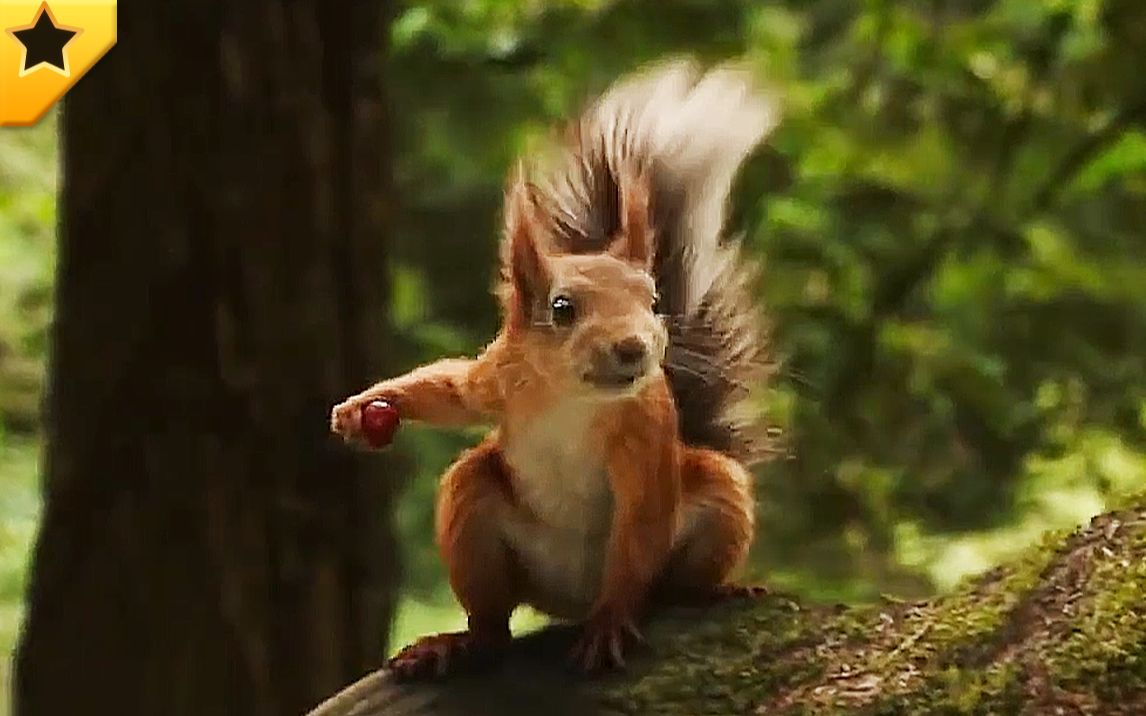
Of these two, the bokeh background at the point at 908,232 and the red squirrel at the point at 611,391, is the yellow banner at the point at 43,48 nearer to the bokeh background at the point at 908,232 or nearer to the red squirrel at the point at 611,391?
the bokeh background at the point at 908,232

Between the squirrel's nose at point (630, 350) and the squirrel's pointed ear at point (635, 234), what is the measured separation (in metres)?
0.08

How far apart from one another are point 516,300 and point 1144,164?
Answer: 0.86 metres

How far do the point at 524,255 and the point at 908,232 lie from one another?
784 mm

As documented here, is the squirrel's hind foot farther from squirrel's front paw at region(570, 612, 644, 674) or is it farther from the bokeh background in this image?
the bokeh background

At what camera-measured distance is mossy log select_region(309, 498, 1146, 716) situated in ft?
2.14

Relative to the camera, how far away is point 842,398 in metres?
1.37

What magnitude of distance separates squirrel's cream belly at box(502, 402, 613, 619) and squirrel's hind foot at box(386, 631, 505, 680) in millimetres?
51

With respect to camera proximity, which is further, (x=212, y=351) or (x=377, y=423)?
(x=212, y=351)

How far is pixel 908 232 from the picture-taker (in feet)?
4.69

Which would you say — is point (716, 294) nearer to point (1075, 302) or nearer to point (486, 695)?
point (486, 695)

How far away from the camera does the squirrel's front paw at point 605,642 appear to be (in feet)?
2.43

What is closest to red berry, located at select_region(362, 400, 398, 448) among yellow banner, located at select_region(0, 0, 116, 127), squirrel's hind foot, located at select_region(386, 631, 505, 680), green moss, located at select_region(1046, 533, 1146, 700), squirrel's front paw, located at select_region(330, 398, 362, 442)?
squirrel's front paw, located at select_region(330, 398, 362, 442)

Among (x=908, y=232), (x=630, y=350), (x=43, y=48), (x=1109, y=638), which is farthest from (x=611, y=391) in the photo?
(x=908, y=232)

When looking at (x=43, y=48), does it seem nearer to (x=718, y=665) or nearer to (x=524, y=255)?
(x=524, y=255)
